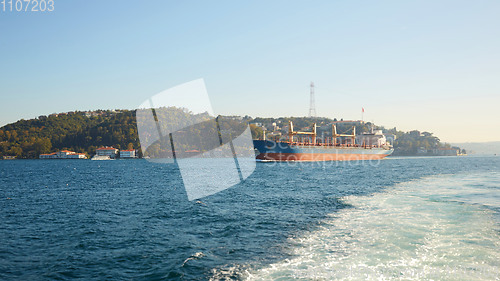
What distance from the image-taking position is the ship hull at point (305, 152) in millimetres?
90375

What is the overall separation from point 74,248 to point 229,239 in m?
7.64

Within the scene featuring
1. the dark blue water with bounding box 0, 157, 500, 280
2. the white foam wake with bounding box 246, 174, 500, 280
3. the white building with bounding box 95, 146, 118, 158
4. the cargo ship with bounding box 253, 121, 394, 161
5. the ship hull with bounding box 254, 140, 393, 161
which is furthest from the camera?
the white building with bounding box 95, 146, 118, 158

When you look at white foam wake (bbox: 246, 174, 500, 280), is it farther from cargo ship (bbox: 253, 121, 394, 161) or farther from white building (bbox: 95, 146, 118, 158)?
white building (bbox: 95, 146, 118, 158)

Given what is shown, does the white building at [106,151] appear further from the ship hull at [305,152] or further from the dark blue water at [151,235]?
the dark blue water at [151,235]

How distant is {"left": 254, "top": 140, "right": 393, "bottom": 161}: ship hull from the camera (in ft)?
297

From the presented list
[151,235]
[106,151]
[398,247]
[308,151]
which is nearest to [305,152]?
[308,151]

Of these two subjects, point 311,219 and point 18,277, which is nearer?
point 18,277

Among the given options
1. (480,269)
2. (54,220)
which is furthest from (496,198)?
(54,220)

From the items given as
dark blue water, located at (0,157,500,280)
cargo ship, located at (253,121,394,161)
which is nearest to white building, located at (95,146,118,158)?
cargo ship, located at (253,121,394,161)

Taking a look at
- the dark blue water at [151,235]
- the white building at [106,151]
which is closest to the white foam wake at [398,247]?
the dark blue water at [151,235]

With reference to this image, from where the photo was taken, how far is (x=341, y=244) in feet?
50.4

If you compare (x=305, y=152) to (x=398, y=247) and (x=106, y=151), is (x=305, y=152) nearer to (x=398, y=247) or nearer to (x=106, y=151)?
(x=398, y=247)

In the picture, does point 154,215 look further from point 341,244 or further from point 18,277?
point 341,244

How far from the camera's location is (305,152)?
9594cm
